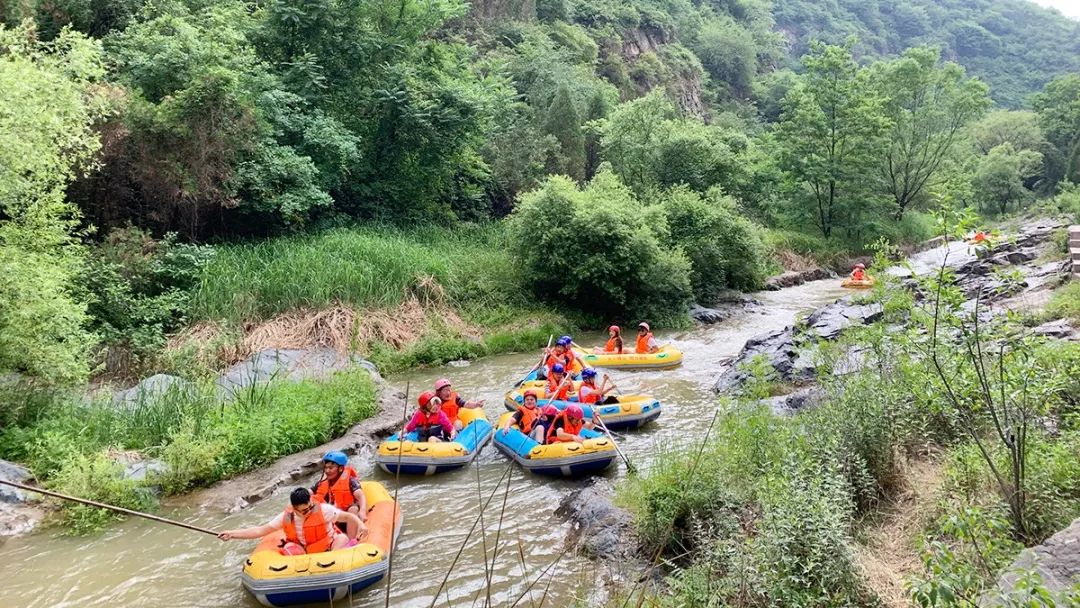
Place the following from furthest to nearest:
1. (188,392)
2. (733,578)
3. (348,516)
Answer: (188,392) < (348,516) < (733,578)

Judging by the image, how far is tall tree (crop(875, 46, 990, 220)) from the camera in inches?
1080

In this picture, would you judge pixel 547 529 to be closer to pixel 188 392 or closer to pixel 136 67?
pixel 188 392

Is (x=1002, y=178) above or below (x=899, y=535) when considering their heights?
below

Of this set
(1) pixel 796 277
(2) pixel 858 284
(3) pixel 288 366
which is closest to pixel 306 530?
(3) pixel 288 366

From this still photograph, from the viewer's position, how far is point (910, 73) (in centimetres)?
2759

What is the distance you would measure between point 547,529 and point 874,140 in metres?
25.3

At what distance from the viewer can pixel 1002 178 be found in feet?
112

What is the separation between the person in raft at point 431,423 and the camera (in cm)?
815

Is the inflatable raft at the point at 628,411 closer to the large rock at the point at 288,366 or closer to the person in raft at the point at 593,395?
the person in raft at the point at 593,395

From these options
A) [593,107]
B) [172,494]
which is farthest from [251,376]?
[593,107]

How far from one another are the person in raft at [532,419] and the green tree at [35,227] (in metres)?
5.23

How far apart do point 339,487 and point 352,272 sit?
24.9ft

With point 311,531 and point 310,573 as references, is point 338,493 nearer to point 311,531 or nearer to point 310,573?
point 311,531

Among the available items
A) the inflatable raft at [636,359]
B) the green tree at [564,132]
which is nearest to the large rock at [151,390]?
the inflatable raft at [636,359]
